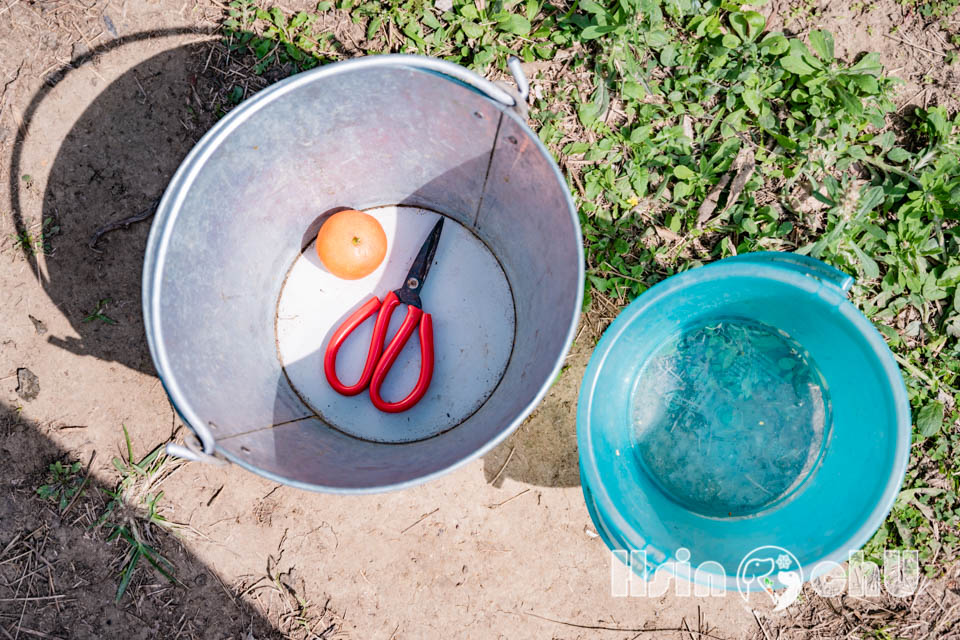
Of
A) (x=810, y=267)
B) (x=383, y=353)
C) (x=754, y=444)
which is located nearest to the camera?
(x=810, y=267)

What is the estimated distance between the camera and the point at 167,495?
186 centimetres

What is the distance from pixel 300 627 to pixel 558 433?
90cm

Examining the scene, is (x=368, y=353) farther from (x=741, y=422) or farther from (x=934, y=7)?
(x=934, y=7)

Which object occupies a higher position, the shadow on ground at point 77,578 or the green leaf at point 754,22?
the green leaf at point 754,22

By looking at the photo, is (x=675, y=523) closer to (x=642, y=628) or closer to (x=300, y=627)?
(x=642, y=628)

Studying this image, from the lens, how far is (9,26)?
1883mm

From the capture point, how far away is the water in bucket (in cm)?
176

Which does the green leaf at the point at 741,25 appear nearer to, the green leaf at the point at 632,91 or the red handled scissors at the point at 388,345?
the green leaf at the point at 632,91

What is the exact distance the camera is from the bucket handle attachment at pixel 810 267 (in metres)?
1.49

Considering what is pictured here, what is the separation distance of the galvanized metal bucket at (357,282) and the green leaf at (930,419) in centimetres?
114

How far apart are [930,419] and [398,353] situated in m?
1.45

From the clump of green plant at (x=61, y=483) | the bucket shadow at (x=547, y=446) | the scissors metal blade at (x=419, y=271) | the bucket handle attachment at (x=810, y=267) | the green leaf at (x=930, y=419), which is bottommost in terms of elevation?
the green leaf at (x=930, y=419)

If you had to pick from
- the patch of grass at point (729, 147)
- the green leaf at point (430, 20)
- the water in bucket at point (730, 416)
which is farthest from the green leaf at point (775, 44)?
the green leaf at point (430, 20)

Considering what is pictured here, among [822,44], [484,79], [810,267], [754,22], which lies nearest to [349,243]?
[484,79]
